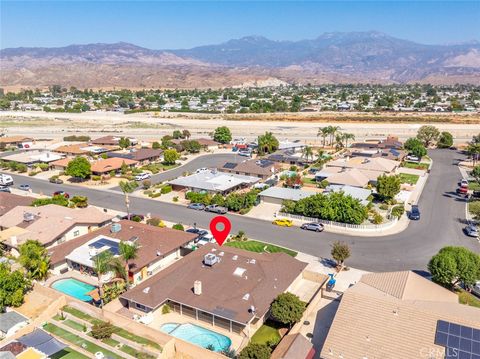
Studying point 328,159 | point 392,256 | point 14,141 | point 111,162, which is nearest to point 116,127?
point 14,141

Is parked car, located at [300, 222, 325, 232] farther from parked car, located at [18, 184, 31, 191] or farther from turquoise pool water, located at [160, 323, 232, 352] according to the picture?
parked car, located at [18, 184, 31, 191]

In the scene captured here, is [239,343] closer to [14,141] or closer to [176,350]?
[176,350]

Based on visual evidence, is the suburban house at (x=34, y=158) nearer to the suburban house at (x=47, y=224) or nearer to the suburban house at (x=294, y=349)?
the suburban house at (x=47, y=224)

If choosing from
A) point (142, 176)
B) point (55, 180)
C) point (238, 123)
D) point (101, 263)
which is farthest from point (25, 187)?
point (238, 123)

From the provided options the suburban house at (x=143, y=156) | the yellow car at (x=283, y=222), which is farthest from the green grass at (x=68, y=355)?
the suburban house at (x=143, y=156)

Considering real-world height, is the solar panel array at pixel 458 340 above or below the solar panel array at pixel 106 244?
above

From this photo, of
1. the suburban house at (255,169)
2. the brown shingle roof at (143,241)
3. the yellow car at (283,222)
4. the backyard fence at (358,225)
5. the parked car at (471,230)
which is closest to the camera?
the brown shingle roof at (143,241)
